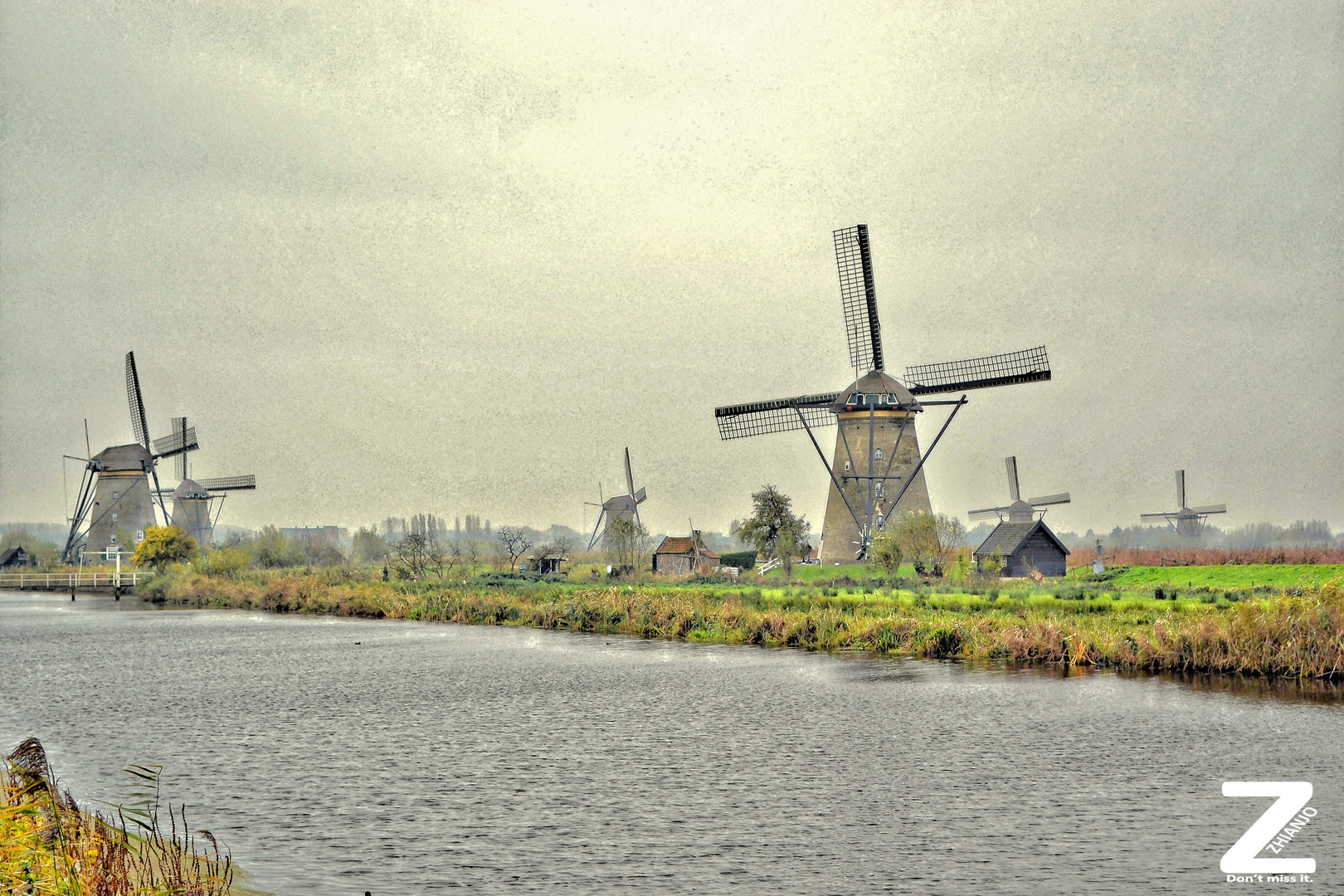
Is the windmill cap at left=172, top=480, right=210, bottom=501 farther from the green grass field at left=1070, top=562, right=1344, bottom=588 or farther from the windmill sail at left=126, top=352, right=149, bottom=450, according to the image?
the green grass field at left=1070, top=562, right=1344, bottom=588

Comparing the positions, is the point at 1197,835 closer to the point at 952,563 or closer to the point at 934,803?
the point at 934,803

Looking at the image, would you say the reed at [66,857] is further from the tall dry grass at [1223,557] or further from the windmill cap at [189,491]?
the windmill cap at [189,491]

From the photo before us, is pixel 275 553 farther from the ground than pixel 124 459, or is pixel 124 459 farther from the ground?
pixel 124 459

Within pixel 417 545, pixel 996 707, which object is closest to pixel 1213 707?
pixel 996 707

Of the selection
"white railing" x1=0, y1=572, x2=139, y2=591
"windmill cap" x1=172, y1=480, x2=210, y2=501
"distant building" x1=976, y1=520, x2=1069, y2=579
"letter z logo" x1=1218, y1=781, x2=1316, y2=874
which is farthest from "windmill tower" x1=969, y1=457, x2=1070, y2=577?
"windmill cap" x1=172, y1=480, x2=210, y2=501

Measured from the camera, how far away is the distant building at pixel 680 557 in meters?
73.6

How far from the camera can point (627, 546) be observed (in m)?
74.6

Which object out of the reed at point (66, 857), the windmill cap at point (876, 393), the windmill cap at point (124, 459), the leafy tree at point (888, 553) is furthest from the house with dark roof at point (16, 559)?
the reed at point (66, 857)

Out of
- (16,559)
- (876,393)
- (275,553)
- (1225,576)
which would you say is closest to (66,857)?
(1225,576)

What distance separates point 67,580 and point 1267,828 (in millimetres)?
95653

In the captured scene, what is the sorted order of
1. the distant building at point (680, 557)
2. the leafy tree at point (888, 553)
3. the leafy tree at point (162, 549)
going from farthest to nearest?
the leafy tree at point (162, 549) → the distant building at point (680, 557) → the leafy tree at point (888, 553)

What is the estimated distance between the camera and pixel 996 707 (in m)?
20.0

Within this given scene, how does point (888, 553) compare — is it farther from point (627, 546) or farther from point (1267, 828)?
point (1267, 828)

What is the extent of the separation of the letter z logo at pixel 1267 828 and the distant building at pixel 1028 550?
1574 inches
